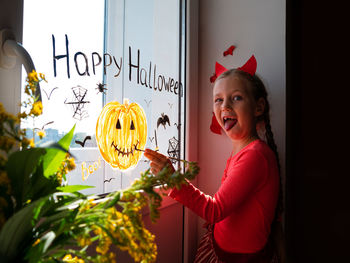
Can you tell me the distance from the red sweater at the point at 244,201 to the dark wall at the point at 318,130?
0.11 meters

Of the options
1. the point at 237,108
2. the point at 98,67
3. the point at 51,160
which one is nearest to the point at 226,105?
the point at 237,108

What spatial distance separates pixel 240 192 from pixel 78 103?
0.51 meters

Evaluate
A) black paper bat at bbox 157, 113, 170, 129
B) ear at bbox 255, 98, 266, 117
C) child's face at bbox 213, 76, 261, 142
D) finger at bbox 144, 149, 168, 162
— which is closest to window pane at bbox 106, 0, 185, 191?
black paper bat at bbox 157, 113, 170, 129

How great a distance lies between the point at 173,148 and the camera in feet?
3.59

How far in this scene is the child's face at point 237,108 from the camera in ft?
2.93

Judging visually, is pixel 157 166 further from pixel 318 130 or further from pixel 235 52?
pixel 235 52

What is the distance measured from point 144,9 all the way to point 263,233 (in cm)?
83

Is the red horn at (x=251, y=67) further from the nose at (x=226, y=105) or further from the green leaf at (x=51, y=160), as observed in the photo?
the green leaf at (x=51, y=160)

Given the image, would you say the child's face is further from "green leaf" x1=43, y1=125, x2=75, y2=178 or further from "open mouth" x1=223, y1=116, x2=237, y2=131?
"green leaf" x1=43, y1=125, x2=75, y2=178

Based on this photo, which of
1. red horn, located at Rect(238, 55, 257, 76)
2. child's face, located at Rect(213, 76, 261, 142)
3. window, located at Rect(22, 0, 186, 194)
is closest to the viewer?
window, located at Rect(22, 0, 186, 194)

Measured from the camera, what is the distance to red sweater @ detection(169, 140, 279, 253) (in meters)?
0.76

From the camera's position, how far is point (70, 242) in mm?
397

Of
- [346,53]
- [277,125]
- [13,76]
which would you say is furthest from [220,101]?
[13,76]

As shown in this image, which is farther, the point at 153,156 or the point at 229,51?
the point at 229,51
